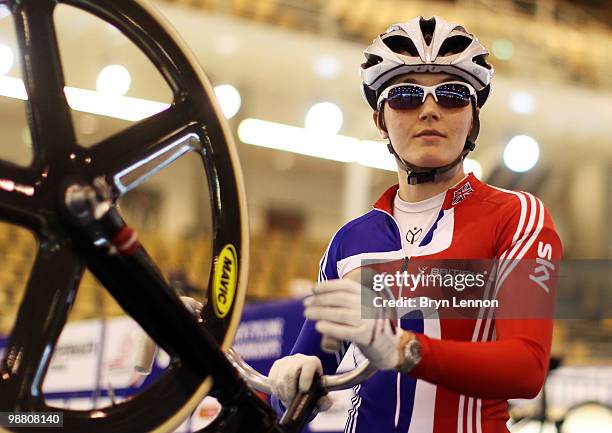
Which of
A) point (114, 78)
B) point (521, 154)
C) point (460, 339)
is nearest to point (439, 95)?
point (460, 339)

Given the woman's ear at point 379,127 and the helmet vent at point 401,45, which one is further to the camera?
the woman's ear at point 379,127

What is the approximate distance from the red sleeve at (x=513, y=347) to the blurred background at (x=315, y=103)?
806 centimetres

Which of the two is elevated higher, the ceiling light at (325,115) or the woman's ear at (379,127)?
the ceiling light at (325,115)

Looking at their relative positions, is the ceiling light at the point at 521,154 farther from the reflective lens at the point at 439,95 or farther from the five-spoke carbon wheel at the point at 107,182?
the five-spoke carbon wheel at the point at 107,182

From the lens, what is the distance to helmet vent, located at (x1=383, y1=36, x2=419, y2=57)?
2.28m

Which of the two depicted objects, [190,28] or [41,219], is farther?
[190,28]

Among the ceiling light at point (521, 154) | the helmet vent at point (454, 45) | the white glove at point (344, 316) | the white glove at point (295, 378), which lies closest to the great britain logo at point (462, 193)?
the helmet vent at point (454, 45)

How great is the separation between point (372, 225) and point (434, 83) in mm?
384

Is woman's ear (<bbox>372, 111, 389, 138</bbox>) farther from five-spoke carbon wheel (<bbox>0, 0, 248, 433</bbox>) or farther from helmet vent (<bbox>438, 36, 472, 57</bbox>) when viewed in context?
five-spoke carbon wheel (<bbox>0, 0, 248, 433</bbox>)

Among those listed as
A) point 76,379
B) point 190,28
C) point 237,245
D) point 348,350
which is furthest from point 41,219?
point 190,28

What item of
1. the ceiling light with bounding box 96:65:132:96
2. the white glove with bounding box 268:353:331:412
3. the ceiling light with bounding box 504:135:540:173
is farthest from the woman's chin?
the ceiling light with bounding box 96:65:132:96

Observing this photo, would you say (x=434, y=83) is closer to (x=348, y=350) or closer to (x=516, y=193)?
(x=516, y=193)

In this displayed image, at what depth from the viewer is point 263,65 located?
576 inches

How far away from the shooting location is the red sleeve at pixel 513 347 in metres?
1.72
